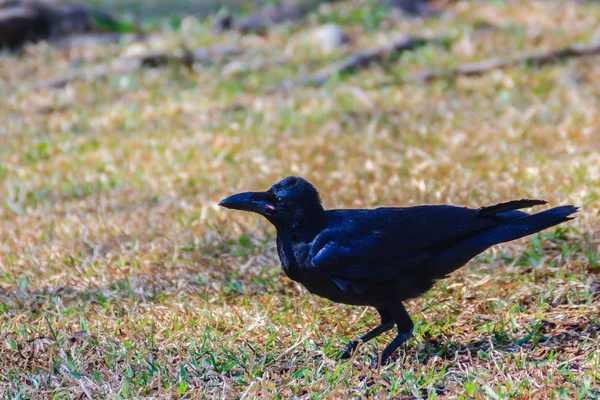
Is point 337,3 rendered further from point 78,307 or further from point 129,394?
point 129,394

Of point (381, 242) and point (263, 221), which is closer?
point (381, 242)

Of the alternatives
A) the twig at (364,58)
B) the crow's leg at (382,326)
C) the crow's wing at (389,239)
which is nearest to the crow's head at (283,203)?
the crow's wing at (389,239)

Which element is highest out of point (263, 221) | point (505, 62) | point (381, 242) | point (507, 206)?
point (507, 206)

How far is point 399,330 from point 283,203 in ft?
2.33

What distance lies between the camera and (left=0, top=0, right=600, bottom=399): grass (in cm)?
329

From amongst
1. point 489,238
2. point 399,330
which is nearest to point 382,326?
point 399,330

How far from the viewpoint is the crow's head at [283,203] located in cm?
345

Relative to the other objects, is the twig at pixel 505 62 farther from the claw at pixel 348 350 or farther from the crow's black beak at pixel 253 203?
the claw at pixel 348 350

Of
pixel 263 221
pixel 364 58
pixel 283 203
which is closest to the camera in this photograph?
pixel 283 203

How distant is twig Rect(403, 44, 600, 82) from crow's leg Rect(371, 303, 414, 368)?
4985 mm

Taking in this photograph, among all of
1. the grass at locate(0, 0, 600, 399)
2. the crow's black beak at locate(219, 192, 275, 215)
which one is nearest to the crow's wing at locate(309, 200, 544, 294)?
the crow's black beak at locate(219, 192, 275, 215)

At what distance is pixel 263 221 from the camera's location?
A: 16.5 ft

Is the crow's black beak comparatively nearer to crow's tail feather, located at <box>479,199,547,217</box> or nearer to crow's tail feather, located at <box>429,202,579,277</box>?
crow's tail feather, located at <box>429,202,579,277</box>

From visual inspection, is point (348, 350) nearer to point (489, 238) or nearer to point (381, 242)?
point (381, 242)
